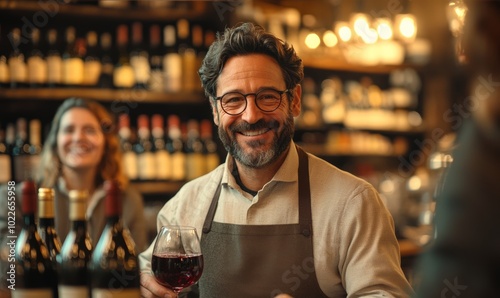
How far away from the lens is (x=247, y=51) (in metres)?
1.90

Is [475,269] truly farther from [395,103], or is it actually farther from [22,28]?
[395,103]

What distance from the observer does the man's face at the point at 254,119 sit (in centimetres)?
185

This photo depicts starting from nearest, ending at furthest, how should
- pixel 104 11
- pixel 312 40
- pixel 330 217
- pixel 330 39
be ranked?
1. pixel 330 217
2. pixel 104 11
3. pixel 312 40
4. pixel 330 39

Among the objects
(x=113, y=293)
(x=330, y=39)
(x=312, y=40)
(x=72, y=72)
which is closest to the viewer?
(x=113, y=293)

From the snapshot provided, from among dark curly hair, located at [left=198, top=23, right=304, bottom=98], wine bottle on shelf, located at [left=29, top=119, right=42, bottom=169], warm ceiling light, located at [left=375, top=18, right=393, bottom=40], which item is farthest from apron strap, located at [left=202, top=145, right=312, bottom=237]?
warm ceiling light, located at [left=375, top=18, right=393, bottom=40]

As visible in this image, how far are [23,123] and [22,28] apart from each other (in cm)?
56

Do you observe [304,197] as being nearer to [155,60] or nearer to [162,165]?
[162,165]

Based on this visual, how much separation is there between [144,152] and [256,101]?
2141 millimetres

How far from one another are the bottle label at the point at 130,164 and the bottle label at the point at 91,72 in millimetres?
428

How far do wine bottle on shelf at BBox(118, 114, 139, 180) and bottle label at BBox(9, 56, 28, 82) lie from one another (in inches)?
21.9

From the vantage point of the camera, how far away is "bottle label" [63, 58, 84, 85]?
3715mm

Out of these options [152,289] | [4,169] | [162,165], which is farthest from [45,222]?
[162,165]

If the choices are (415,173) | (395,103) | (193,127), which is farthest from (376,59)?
(193,127)

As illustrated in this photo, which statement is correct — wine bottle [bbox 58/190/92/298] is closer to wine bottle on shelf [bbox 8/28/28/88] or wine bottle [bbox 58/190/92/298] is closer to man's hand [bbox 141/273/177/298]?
man's hand [bbox 141/273/177/298]
